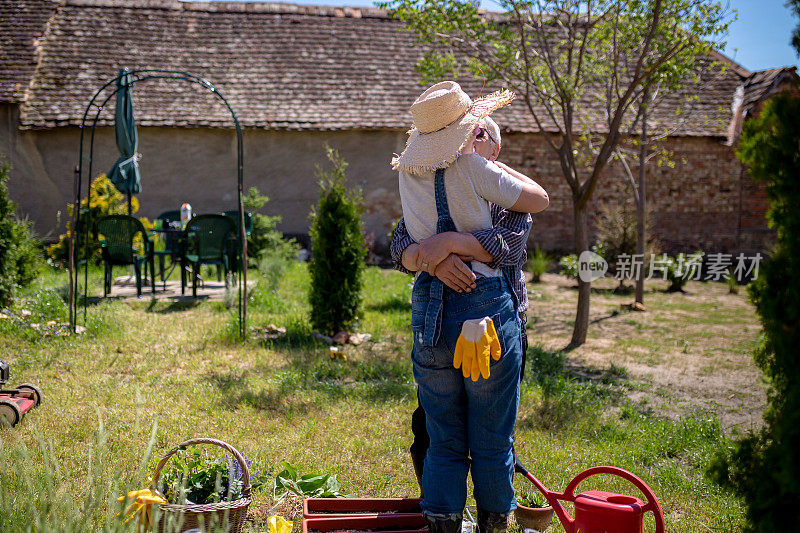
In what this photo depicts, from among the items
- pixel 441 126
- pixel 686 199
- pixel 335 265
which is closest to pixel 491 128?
pixel 441 126

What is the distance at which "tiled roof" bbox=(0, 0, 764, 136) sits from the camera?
499 inches

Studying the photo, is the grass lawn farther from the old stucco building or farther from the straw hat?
the old stucco building

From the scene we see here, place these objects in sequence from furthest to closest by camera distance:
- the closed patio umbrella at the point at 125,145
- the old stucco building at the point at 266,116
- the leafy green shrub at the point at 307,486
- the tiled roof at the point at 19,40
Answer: the old stucco building at the point at 266,116 → the tiled roof at the point at 19,40 → the closed patio umbrella at the point at 125,145 → the leafy green shrub at the point at 307,486

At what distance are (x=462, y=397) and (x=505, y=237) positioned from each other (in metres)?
0.60

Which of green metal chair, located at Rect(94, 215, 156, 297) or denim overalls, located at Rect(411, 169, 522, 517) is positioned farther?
green metal chair, located at Rect(94, 215, 156, 297)

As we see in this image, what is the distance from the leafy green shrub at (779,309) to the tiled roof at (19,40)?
517 inches

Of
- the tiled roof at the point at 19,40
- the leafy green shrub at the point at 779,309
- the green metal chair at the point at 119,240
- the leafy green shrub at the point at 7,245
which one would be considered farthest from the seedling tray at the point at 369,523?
the tiled roof at the point at 19,40

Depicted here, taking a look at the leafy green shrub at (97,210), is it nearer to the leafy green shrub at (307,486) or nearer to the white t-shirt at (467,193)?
the leafy green shrub at (307,486)

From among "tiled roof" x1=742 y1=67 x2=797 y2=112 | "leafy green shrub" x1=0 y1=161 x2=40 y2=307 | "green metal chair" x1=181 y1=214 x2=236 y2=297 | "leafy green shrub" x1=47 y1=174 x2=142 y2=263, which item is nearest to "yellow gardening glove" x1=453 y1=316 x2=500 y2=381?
"leafy green shrub" x1=0 y1=161 x2=40 y2=307

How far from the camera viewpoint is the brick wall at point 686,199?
13.8m

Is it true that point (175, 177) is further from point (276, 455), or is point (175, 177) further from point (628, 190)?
point (276, 455)

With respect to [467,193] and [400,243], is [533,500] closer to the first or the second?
[400,243]

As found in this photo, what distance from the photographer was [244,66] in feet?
45.5

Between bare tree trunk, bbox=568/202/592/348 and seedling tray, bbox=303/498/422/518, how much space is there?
13.6 feet
